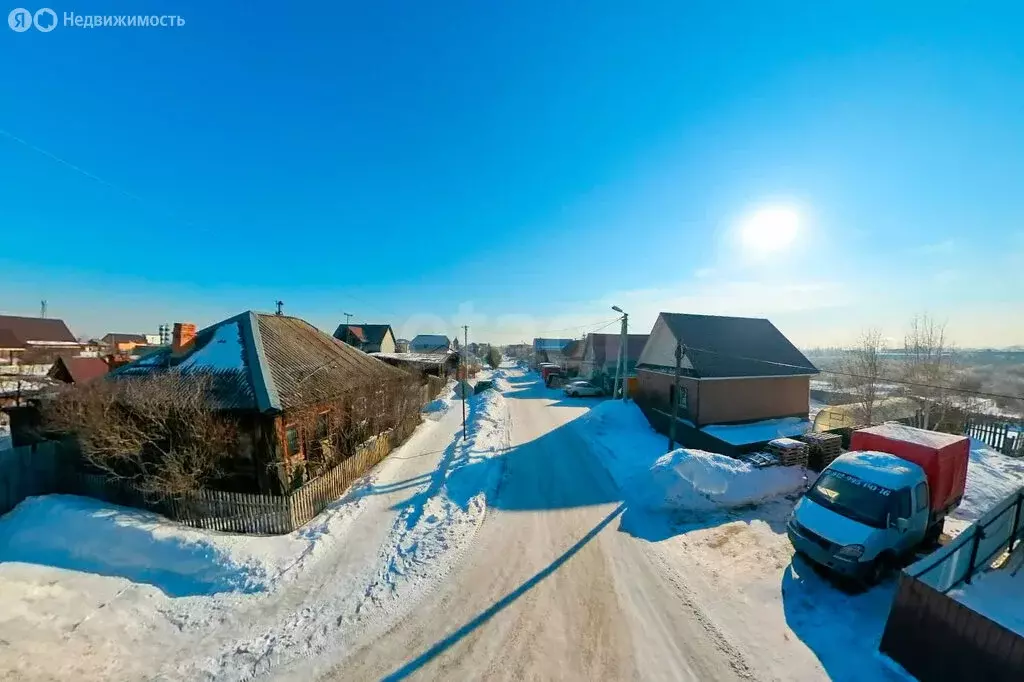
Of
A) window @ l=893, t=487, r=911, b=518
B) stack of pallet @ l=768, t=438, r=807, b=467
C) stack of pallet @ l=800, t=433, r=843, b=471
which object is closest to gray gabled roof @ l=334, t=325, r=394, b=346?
stack of pallet @ l=768, t=438, r=807, b=467

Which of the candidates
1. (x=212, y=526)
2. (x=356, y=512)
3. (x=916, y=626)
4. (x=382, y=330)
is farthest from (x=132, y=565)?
(x=382, y=330)

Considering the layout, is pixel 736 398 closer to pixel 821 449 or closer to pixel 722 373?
pixel 722 373

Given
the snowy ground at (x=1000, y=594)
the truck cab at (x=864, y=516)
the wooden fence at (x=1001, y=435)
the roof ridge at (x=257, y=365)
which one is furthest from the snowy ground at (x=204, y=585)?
the wooden fence at (x=1001, y=435)

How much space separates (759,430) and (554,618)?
16.6 metres

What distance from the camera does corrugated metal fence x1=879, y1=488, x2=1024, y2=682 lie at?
17.1ft

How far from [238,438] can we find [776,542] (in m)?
15.4

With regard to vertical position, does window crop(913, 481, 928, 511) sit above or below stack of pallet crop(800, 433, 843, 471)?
above

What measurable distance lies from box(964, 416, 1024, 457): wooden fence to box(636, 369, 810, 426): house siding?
715 cm

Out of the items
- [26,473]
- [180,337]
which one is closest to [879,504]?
[180,337]

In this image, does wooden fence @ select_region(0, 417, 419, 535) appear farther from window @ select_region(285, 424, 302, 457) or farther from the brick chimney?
the brick chimney

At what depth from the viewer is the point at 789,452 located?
13695 millimetres

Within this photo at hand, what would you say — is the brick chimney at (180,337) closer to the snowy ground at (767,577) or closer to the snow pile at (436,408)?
the snow pile at (436,408)

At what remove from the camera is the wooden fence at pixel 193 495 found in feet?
33.1

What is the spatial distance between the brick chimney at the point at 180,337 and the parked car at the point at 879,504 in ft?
66.6
